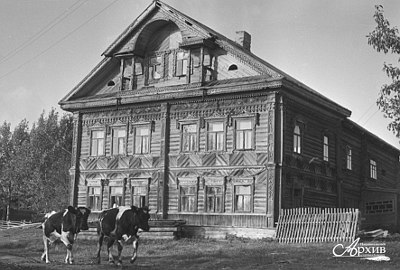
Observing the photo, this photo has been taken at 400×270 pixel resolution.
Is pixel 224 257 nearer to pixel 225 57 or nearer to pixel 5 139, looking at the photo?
pixel 225 57

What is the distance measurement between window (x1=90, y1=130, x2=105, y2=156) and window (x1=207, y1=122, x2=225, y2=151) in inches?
273

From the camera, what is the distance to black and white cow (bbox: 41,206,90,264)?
684 inches

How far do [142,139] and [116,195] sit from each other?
3316mm

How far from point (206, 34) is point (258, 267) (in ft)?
52.0

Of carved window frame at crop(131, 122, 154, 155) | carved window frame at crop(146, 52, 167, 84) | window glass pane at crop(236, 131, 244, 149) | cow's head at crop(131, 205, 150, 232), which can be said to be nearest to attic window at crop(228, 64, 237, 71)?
window glass pane at crop(236, 131, 244, 149)

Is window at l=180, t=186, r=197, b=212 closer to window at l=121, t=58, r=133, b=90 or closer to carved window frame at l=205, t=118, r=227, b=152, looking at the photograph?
carved window frame at l=205, t=118, r=227, b=152

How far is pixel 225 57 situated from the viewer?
30125 millimetres

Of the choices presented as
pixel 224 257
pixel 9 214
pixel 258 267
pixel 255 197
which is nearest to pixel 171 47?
pixel 255 197

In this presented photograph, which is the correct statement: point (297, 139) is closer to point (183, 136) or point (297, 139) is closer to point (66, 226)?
point (183, 136)

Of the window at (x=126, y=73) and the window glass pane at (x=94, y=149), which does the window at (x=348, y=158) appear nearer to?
the window at (x=126, y=73)

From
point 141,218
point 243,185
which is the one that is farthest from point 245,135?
point 141,218

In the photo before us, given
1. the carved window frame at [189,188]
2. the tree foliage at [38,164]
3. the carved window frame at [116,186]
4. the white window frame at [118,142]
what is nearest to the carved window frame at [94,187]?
the carved window frame at [116,186]

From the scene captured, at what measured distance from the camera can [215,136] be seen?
29656 mm

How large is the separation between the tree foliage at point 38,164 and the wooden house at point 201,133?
2141 centimetres
